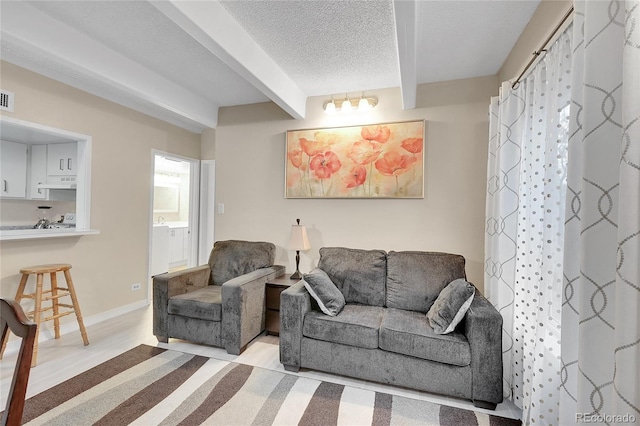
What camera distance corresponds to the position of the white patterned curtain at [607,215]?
2.61 feet

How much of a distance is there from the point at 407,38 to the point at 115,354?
337 cm

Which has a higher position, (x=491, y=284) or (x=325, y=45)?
(x=325, y=45)

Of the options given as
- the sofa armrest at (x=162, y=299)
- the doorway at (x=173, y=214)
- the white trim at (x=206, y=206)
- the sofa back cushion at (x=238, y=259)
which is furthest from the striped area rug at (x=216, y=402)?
the doorway at (x=173, y=214)

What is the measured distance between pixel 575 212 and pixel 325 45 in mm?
2181

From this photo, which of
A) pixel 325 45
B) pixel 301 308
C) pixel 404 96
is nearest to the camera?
pixel 301 308

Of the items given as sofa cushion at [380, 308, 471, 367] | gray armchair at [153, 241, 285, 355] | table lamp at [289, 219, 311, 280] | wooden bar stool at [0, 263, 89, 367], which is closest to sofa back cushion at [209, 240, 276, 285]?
gray armchair at [153, 241, 285, 355]

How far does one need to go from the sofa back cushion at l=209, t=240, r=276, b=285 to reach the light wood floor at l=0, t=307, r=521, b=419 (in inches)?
28.9

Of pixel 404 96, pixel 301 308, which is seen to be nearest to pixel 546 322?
pixel 301 308

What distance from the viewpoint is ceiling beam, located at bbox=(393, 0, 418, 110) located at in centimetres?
160

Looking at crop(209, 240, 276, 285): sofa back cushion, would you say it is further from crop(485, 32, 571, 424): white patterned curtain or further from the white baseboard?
crop(485, 32, 571, 424): white patterned curtain

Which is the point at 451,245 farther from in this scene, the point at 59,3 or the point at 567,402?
the point at 59,3

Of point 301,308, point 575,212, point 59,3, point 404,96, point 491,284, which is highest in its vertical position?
point 59,3

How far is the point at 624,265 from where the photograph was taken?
812 millimetres

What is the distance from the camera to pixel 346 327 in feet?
6.97
